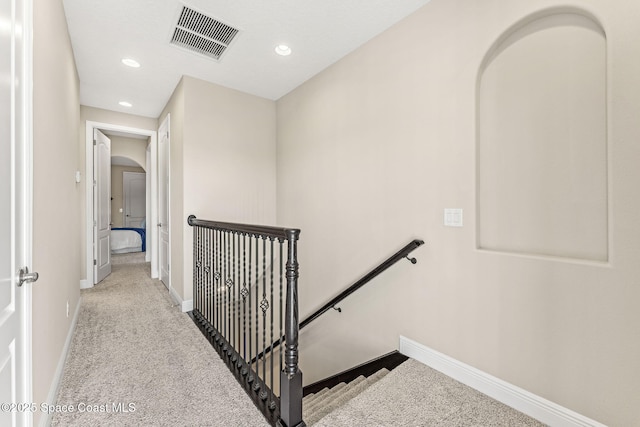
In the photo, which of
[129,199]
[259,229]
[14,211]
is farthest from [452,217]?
[129,199]

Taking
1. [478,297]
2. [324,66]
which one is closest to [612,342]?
[478,297]

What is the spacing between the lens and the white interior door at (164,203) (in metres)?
3.99

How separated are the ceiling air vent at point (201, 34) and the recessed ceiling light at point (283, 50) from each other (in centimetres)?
41

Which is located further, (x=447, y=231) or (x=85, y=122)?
(x=85, y=122)

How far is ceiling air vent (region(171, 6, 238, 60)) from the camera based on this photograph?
91.0 inches

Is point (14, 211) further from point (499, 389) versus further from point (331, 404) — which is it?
point (499, 389)

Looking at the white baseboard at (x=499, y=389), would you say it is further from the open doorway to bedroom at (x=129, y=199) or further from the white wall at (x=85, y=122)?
the open doorway to bedroom at (x=129, y=199)

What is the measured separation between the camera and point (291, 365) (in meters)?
1.48

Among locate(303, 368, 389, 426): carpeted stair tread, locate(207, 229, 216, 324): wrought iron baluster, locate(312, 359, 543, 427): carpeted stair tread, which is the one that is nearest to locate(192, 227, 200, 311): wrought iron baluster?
locate(207, 229, 216, 324): wrought iron baluster

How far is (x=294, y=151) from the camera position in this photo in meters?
3.62

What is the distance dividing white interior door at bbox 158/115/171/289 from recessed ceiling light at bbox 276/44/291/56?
2.06 metres

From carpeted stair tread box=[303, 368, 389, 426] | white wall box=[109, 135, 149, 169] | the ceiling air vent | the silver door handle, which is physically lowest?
carpeted stair tread box=[303, 368, 389, 426]

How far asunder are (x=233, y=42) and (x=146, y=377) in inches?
111

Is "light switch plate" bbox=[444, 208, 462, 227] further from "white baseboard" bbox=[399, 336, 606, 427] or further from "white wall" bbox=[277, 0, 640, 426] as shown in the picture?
"white baseboard" bbox=[399, 336, 606, 427]
